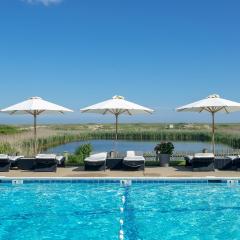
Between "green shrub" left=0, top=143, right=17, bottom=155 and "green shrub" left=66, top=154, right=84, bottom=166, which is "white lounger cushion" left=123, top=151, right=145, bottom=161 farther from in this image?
"green shrub" left=0, top=143, right=17, bottom=155

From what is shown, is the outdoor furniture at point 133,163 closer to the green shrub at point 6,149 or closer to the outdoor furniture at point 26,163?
the outdoor furniture at point 26,163

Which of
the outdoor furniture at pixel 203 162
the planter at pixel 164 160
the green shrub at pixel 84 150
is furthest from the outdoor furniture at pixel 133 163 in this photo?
the green shrub at pixel 84 150

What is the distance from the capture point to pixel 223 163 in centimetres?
1241

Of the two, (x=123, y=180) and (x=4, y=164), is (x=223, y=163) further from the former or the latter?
(x=4, y=164)

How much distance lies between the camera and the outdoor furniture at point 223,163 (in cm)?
1239

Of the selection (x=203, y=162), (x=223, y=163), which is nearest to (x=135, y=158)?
(x=203, y=162)

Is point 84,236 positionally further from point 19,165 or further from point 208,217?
point 19,165

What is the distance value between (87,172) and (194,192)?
135 inches

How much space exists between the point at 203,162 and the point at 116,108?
3197mm

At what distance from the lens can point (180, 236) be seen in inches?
278

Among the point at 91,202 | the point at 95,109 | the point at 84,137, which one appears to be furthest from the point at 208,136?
the point at 91,202

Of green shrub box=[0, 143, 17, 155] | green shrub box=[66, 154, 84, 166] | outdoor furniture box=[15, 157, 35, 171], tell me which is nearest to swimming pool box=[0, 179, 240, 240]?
outdoor furniture box=[15, 157, 35, 171]

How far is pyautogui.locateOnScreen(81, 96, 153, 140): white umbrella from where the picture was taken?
13.2 m

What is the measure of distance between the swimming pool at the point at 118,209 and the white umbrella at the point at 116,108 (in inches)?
115
